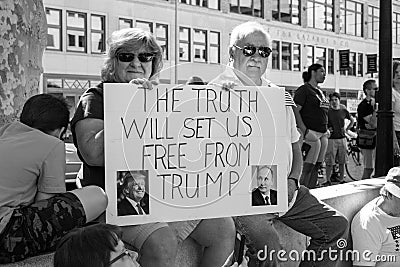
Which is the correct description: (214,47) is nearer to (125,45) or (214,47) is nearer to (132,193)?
(125,45)

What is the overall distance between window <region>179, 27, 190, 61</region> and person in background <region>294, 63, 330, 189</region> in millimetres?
23192

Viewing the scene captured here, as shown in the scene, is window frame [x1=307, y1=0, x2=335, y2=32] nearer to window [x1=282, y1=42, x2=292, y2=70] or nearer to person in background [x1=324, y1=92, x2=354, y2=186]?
window [x1=282, y1=42, x2=292, y2=70]

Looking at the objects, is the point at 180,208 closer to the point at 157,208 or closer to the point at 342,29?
the point at 157,208

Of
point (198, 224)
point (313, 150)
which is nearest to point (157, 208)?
point (198, 224)

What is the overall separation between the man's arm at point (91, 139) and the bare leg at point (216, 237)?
2.19ft

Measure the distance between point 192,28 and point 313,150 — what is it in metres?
25.5

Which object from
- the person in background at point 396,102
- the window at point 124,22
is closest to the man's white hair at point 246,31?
the person in background at point 396,102

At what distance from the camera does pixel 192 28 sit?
33.2 metres

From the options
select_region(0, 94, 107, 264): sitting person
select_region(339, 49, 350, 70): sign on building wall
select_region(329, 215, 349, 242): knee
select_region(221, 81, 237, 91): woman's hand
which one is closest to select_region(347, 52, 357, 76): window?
select_region(339, 49, 350, 70): sign on building wall

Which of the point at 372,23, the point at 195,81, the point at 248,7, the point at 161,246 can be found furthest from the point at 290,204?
the point at 372,23

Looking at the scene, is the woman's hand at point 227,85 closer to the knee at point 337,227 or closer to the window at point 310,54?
the knee at point 337,227

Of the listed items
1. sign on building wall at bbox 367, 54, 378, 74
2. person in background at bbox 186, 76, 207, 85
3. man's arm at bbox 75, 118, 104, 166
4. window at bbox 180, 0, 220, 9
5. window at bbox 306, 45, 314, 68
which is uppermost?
window at bbox 180, 0, 220, 9

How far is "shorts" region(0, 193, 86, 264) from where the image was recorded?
2.43 m

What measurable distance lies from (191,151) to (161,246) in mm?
A: 530
